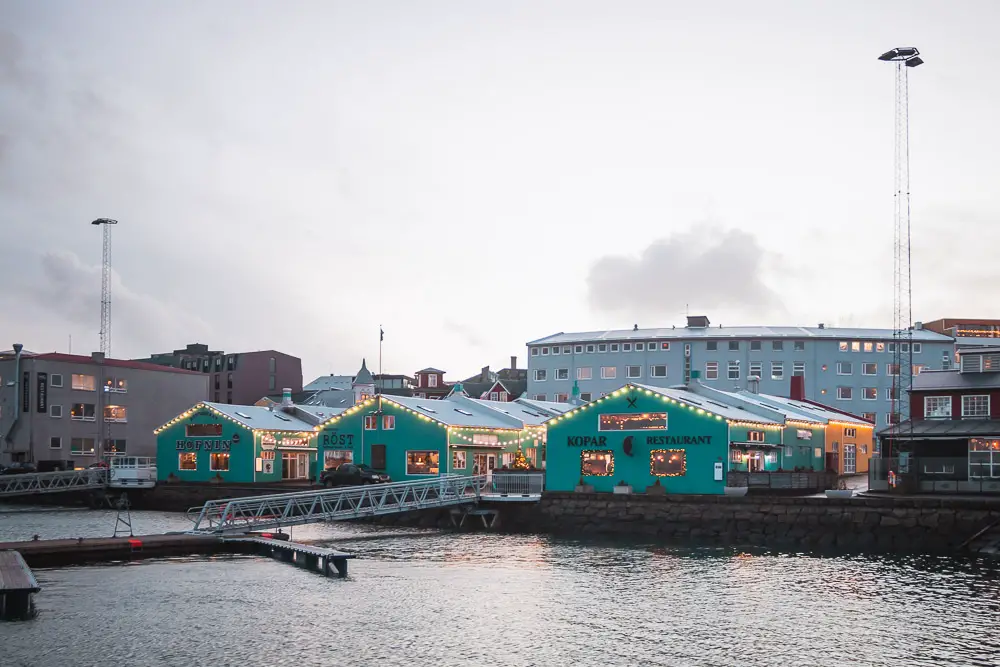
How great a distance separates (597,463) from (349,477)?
18.9 metres

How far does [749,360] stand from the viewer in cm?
13175

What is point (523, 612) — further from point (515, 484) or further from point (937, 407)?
point (937, 407)

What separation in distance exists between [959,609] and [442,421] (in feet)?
153

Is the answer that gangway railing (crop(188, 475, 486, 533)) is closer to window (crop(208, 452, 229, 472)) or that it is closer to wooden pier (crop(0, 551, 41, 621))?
wooden pier (crop(0, 551, 41, 621))

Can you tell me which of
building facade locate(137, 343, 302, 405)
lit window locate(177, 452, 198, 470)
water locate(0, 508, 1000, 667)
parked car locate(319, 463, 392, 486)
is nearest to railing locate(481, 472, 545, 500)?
parked car locate(319, 463, 392, 486)

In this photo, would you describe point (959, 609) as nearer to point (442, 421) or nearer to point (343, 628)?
point (343, 628)

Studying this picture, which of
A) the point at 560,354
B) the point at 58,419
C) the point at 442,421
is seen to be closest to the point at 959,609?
the point at 442,421

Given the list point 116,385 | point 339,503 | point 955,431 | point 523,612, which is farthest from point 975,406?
point 116,385

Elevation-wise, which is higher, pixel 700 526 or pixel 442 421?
pixel 442 421

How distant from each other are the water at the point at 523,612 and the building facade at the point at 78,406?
205 ft

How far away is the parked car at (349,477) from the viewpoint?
73.4 metres

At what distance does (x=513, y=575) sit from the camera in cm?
4100

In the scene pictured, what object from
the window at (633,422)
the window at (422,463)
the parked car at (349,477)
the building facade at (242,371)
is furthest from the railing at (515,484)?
the building facade at (242,371)

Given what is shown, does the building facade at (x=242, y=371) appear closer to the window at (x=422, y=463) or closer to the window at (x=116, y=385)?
the window at (x=116, y=385)
